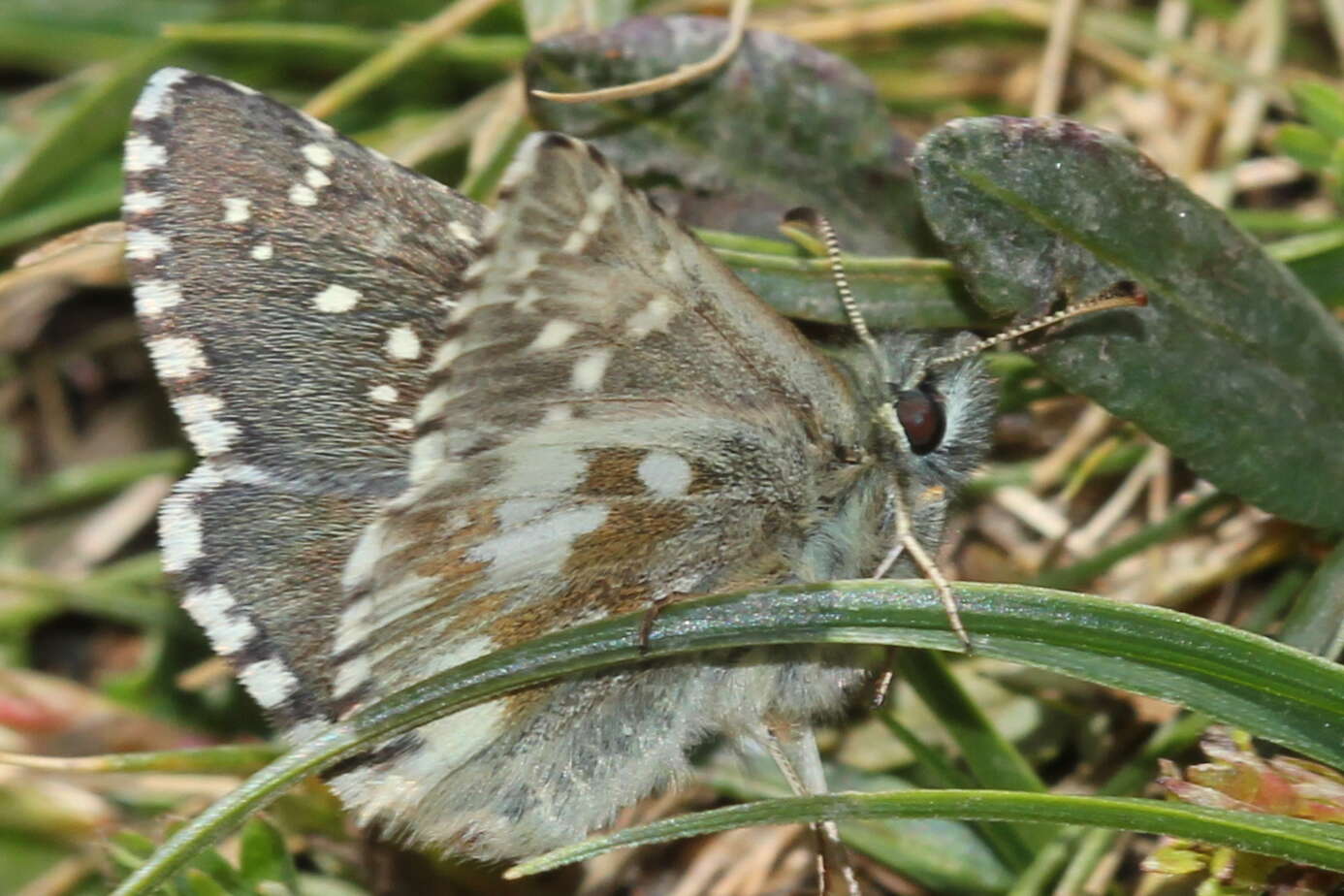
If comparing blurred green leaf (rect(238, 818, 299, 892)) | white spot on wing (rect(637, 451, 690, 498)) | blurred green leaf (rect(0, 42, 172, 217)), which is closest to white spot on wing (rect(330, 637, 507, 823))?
blurred green leaf (rect(238, 818, 299, 892))

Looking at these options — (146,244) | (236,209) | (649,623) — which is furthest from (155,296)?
(649,623)

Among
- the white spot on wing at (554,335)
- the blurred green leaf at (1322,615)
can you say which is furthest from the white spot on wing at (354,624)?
the blurred green leaf at (1322,615)

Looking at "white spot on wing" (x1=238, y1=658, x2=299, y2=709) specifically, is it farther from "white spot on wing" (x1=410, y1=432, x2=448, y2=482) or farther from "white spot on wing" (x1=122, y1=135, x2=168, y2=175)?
"white spot on wing" (x1=122, y1=135, x2=168, y2=175)

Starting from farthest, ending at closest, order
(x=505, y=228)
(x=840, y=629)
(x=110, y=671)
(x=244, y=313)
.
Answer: (x=110, y=671) < (x=244, y=313) < (x=840, y=629) < (x=505, y=228)

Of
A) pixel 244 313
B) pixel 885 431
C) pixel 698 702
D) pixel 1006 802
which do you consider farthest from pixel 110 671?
pixel 1006 802

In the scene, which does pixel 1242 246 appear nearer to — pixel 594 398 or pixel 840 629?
pixel 840 629
